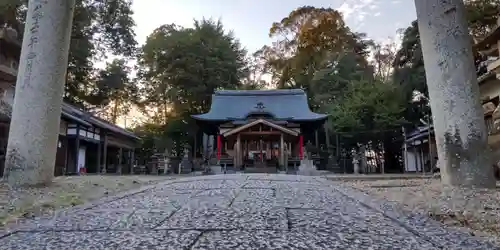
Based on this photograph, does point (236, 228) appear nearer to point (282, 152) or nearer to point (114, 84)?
point (282, 152)

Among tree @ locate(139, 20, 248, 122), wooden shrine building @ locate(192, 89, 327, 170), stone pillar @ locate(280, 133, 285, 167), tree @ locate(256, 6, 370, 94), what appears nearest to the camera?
stone pillar @ locate(280, 133, 285, 167)

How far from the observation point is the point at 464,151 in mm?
5164

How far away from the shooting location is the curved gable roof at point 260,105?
20309 mm

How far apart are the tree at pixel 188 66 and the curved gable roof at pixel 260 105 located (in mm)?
2795

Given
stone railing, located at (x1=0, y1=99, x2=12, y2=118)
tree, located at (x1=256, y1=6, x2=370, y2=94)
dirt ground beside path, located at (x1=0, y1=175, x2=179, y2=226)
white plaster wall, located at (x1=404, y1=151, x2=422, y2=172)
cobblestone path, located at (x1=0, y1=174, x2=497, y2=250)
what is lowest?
cobblestone path, located at (x1=0, y1=174, x2=497, y2=250)

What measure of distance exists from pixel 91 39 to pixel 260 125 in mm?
12044

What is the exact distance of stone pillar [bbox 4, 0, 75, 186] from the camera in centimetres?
548

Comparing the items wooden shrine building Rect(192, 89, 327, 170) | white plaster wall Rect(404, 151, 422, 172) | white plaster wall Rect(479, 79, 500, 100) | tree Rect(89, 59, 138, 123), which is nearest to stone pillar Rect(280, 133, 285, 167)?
wooden shrine building Rect(192, 89, 327, 170)

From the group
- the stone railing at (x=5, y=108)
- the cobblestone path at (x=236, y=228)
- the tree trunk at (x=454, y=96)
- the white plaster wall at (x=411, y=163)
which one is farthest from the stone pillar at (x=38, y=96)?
the white plaster wall at (x=411, y=163)

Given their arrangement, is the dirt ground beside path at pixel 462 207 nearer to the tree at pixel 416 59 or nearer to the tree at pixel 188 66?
the tree at pixel 416 59

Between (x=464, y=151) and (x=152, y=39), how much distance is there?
25.8 meters

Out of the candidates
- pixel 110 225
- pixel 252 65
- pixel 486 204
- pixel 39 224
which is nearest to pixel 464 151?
pixel 486 204

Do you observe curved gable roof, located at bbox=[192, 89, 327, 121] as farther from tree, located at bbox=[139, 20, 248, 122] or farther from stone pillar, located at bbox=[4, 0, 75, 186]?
stone pillar, located at bbox=[4, 0, 75, 186]

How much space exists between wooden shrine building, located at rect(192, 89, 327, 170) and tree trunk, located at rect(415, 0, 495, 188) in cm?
1170
